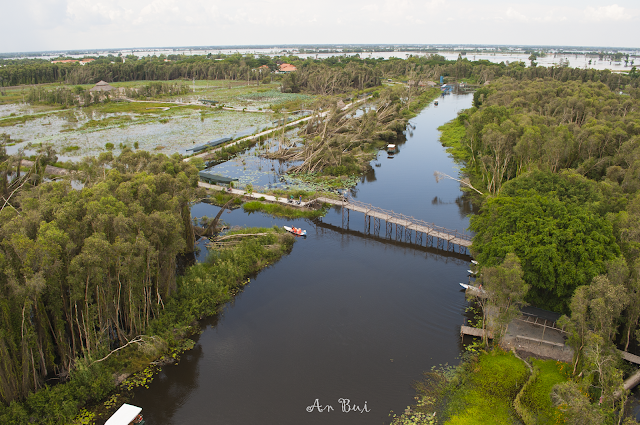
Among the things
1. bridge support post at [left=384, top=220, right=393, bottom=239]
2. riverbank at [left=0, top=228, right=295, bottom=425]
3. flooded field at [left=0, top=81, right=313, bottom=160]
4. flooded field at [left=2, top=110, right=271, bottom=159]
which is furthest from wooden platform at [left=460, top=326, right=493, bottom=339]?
flooded field at [left=0, top=81, right=313, bottom=160]

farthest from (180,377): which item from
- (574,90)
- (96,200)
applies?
(574,90)

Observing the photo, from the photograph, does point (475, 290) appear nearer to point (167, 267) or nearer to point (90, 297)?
point (167, 267)

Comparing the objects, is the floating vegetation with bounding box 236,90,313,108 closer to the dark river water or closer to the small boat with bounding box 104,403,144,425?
the dark river water

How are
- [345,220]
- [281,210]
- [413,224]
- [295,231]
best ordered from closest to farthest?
1. [413,224]
2. [295,231]
3. [345,220]
4. [281,210]

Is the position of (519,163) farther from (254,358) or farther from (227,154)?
(227,154)

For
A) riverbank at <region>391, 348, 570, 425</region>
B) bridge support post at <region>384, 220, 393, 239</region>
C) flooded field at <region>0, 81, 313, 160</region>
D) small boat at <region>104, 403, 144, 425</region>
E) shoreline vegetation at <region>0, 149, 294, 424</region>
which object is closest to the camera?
shoreline vegetation at <region>0, 149, 294, 424</region>

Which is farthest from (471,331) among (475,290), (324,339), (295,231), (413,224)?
(295,231)
